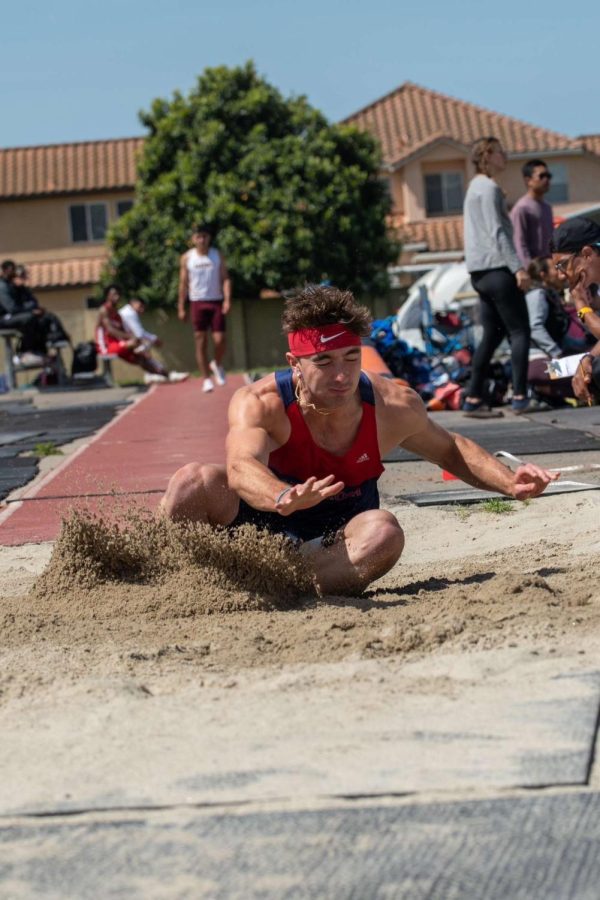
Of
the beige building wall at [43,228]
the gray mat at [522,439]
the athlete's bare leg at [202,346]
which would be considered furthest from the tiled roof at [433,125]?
the gray mat at [522,439]

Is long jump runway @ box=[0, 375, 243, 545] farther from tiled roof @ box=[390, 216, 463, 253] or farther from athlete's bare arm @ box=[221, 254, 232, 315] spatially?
tiled roof @ box=[390, 216, 463, 253]

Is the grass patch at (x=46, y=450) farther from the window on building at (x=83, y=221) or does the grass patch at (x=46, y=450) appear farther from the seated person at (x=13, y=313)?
the window on building at (x=83, y=221)

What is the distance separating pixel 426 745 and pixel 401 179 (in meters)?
51.1

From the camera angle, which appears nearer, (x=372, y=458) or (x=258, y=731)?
(x=258, y=731)

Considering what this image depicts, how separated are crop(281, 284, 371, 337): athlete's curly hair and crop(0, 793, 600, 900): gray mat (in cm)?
242

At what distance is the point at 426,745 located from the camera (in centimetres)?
310

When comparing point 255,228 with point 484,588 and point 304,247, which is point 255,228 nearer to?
point 304,247

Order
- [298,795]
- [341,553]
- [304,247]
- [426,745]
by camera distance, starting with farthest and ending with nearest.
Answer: [304,247]
[341,553]
[426,745]
[298,795]

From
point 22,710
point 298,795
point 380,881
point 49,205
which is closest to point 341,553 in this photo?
point 22,710

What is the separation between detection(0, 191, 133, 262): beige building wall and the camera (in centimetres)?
5159

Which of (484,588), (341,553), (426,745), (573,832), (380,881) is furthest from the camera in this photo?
(341,553)

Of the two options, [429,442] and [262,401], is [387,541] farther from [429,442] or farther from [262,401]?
[262,401]

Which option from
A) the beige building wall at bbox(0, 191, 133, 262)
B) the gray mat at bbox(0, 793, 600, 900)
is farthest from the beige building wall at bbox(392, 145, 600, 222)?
the gray mat at bbox(0, 793, 600, 900)

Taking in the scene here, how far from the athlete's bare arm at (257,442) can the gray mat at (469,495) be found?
2.11 metres
